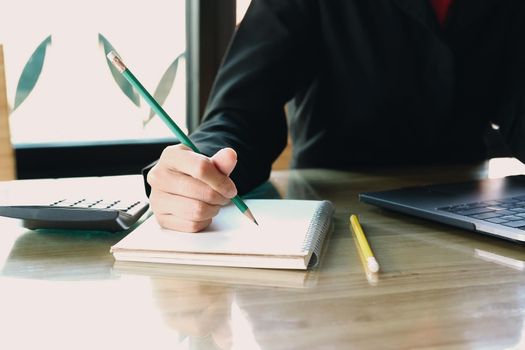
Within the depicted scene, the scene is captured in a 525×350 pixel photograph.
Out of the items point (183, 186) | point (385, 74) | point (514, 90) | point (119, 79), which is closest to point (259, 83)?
point (385, 74)

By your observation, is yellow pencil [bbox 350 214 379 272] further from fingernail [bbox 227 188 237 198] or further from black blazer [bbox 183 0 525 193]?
black blazer [bbox 183 0 525 193]

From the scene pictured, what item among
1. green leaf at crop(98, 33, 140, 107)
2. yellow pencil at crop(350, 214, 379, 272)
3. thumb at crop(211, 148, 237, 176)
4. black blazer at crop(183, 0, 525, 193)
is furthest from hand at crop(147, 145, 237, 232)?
green leaf at crop(98, 33, 140, 107)

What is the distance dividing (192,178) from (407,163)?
2.37 feet

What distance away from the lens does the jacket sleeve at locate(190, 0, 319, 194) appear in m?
1.03

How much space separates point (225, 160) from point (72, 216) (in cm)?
19

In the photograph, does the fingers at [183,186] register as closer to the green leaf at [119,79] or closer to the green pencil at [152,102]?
the green pencil at [152,102]

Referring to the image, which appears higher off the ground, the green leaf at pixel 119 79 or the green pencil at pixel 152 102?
the green pencil at pixel 152 102

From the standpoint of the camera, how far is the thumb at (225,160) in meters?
0.71

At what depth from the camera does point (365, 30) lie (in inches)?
51.1

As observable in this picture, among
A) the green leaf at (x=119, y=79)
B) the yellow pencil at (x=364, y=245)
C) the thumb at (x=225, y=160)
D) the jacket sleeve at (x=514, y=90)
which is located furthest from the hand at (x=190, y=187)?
the green leaf at (x=119, y=79)

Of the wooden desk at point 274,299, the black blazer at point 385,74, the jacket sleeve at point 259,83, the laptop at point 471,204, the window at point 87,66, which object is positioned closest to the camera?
the wooden desk at point 274,299

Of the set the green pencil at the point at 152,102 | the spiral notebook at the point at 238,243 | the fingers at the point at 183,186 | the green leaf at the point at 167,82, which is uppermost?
the green pencil at the point at 152,102

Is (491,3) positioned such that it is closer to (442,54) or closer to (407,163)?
(442,54)

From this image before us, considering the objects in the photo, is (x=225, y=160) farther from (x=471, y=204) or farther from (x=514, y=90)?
(x=514, y=90)
